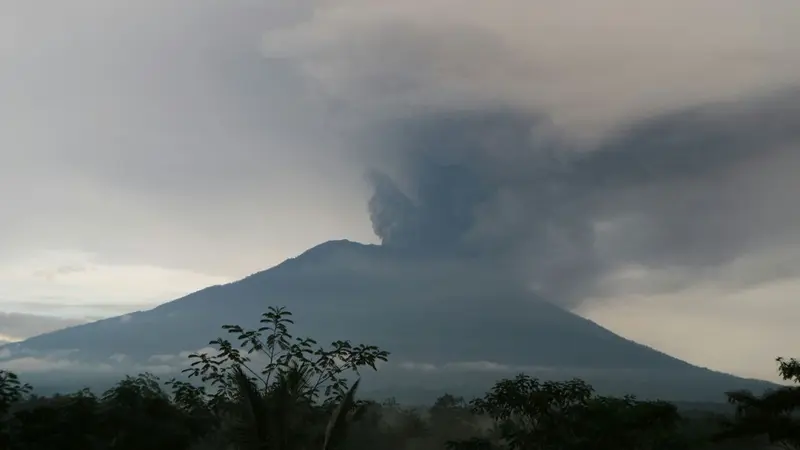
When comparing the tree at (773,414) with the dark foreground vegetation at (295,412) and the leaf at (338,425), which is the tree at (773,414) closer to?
the dark foreground vegetation at (295,412)

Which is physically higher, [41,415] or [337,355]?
[337,355]

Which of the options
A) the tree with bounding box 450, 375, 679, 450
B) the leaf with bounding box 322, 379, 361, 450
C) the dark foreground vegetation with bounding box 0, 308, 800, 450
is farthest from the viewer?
the tree with bounding box 450, 375, 679, 450

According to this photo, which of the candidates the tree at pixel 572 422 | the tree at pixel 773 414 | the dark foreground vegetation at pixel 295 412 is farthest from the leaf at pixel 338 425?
the tree at pixel 572 422

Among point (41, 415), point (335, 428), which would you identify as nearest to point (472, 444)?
point (335, 428)

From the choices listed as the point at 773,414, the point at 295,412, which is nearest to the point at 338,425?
the point at 295,412

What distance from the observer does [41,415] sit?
22.9m

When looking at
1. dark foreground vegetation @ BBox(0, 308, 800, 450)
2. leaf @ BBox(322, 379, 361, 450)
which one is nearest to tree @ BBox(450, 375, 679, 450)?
dark foreground vegetation @ BBox(0, 308, 800, 450)

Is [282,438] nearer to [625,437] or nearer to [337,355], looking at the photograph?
[337,355]

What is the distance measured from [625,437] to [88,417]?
618 inches

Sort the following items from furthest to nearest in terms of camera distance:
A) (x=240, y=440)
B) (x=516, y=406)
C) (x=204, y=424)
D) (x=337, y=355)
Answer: (x=204, y=424) < (x=516, y=406) < (x=337, y=355) < (x=240, y=440)

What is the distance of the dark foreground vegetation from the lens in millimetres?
14781

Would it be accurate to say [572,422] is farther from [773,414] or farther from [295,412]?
[295,412]

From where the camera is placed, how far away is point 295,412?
51.1 feet

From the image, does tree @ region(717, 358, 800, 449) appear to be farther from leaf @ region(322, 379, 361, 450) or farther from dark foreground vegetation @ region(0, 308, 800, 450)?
leaf @ region(322, 379, 361, 450)
